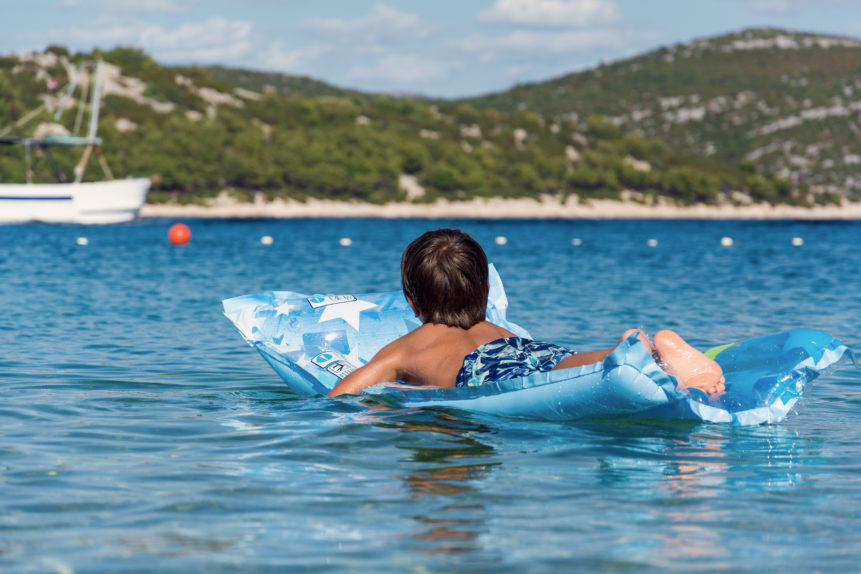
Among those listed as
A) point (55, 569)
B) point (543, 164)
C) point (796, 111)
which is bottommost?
point (55, 569)

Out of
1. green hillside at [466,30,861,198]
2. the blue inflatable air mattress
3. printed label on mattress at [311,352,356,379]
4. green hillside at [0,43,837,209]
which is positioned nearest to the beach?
green hillside at [0,43,837,209]

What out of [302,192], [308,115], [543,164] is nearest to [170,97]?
[308,115]

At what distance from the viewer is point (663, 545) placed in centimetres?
453

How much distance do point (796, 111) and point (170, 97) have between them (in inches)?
2840

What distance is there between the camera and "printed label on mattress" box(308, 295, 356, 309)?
31.0ft

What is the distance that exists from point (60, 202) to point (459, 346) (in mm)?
46597

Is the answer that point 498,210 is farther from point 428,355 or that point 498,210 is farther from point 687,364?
point 687,364

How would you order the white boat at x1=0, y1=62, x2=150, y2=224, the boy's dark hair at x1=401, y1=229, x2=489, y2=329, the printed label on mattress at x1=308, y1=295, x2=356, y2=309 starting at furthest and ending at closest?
the white boat at x1=0, y1=62, x2=150, y2=224 < the printed label on mattress at x1=308, y1=295, x2=356, y2=309 < the boy's dark hair at x1=401, y1=229, x2=489, y2=329

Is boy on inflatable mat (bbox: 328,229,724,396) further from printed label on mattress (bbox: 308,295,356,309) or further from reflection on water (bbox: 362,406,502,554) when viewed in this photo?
printed label on mattress (bbox: 308,295,356,309)

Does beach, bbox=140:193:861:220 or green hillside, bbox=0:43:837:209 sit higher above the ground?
green hillside, bbox=0:43:837:209

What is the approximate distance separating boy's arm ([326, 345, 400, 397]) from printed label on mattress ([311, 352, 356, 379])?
3.84 ft

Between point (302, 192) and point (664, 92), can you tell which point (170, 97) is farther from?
point (664, 92)

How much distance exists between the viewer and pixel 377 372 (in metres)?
7.00

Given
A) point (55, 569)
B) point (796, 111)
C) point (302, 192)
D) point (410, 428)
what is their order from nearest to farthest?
1. point (55, 569)
2. point (410, 428)
3. point (302, 192)
4. point (796, 111)
